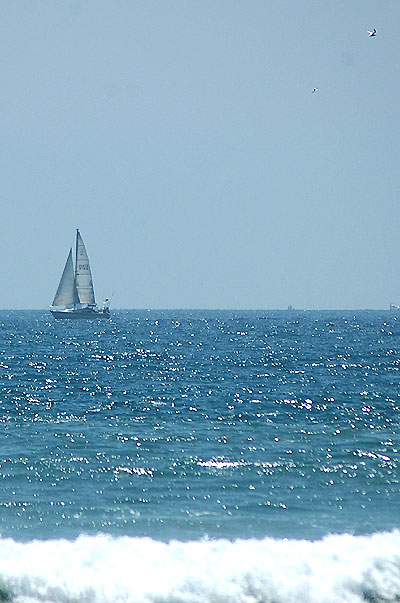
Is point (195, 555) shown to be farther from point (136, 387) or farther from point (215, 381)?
point (215, 381)

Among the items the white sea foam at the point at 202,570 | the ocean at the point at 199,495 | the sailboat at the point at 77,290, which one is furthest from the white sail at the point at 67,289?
the white sea foam at the point at 202,570

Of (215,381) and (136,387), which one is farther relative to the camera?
(215,381)

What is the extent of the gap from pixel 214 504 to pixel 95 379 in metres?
34.2

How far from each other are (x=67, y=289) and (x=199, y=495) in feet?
518

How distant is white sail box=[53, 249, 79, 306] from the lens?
177875 mm

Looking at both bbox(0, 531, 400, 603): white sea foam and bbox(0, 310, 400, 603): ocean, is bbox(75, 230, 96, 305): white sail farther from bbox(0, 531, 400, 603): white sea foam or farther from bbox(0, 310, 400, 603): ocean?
bbox(0, 531, 400, 603): white sea foam

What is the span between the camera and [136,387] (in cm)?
5356

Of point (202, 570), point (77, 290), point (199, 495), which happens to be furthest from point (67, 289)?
point (202, 570)

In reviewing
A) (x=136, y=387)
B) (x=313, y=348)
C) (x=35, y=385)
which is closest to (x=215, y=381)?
(x=136, y=387)

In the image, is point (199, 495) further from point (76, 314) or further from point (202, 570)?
point (76, 314)

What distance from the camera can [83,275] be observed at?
177750 mm

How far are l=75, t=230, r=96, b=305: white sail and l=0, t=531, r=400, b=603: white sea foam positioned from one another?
15376cm

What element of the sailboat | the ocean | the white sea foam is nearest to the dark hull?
the sailboat

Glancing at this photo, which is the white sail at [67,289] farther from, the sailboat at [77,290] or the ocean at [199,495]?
the ocean at [199,495]
